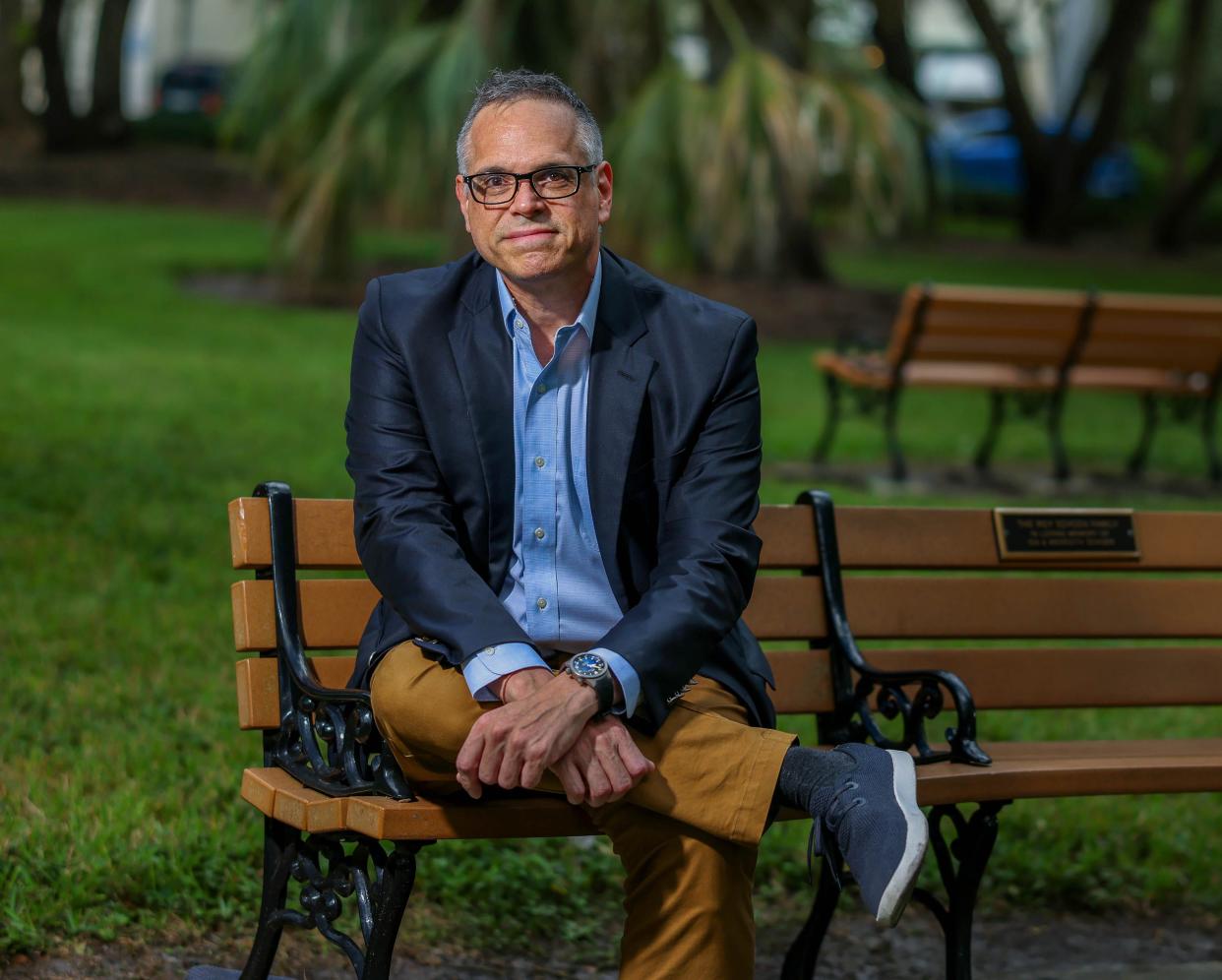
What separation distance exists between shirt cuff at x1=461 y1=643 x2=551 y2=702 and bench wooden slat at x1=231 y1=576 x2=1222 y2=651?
2.21 feet

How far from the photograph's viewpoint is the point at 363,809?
3.20 metres

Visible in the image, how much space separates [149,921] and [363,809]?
41.2 inches

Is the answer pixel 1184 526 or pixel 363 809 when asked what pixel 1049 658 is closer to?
pixel 1184 526

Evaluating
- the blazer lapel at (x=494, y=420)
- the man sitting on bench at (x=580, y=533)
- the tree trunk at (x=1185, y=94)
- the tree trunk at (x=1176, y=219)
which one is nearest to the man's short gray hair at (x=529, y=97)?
the man sitting on bench at (x=580, y=533)

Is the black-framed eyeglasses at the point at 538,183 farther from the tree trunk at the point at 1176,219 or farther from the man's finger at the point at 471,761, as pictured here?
the tree trunk at the point at 1176,219

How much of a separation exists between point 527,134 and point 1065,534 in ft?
5.66

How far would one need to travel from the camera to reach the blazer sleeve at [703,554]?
128 inches

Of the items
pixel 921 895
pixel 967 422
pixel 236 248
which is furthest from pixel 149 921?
pixel 236 248

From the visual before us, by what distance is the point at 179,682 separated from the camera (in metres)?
5.48

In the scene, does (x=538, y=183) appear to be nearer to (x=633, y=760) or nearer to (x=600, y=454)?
(x=600, y=454)

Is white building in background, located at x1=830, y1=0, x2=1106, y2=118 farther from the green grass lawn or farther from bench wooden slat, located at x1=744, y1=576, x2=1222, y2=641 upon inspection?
bench wooden slat, located at x1=744, y1=576, x2=1222, y2=641

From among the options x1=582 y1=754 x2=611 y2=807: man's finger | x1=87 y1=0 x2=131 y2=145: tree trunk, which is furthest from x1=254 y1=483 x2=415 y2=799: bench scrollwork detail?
x1=87 y1=0 x2=131 y2=145: tree trunk

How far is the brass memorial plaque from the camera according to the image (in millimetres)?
4352

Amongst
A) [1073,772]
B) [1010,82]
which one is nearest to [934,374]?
[1073,772]
